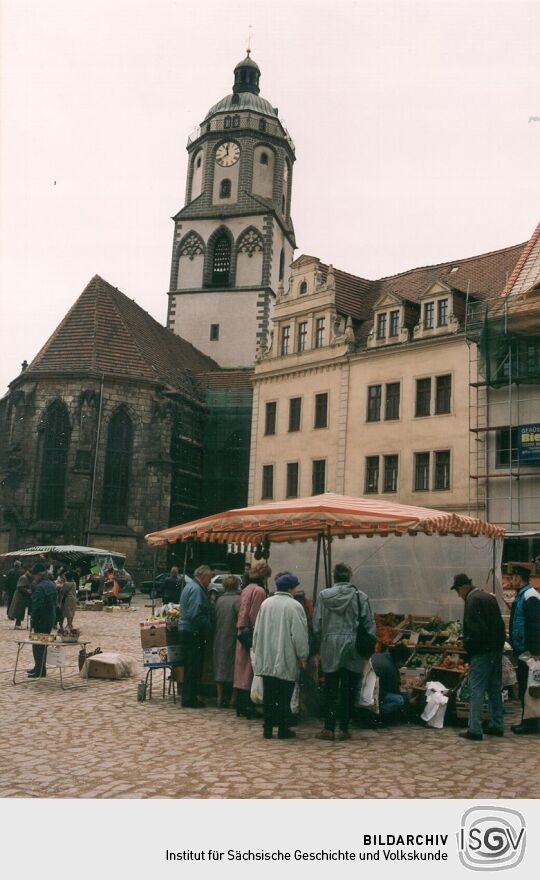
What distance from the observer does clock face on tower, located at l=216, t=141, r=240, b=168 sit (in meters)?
54.2

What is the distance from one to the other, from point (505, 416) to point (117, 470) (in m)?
20.0

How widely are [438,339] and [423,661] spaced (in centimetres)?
2008

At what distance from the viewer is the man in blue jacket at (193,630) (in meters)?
10.4

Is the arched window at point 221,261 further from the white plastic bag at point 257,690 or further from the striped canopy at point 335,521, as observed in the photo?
the white plastic bag at point 257,690

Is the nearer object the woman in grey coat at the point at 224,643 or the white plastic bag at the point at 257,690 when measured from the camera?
the white plastic bag at the point at 257,690

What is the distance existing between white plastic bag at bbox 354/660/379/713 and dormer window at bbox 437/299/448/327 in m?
21.7

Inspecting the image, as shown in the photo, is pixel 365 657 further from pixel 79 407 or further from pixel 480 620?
pixel 79 407

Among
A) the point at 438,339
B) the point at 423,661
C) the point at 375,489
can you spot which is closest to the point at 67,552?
the point at 375,489

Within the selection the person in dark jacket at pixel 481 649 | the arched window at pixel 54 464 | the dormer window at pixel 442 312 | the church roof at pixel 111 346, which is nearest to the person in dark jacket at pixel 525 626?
the person in dark jacket at pixel 481 649

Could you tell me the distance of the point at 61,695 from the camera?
10.9 metres

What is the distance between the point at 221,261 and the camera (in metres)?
53.7

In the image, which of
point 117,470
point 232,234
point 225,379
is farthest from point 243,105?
point 117,470

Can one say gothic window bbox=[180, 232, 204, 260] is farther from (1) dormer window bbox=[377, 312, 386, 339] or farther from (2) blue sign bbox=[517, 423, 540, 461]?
(2) blue sign bbox=[517, 423, 540, 461]

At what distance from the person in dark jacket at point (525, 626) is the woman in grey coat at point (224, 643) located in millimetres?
3352
